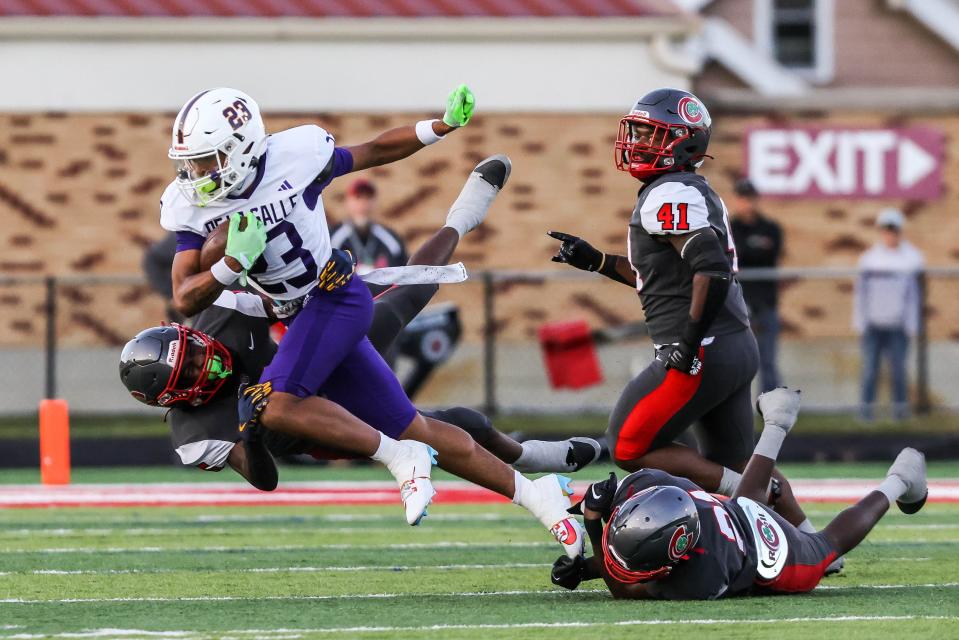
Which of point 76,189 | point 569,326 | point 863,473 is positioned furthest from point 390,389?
point 76,189

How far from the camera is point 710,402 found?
272 inches

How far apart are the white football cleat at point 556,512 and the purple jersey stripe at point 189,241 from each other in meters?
1.53

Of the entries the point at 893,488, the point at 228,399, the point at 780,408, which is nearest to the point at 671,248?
the point at 780,408

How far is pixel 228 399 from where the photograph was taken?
7215 mm

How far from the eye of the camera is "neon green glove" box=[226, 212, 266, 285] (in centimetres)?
624

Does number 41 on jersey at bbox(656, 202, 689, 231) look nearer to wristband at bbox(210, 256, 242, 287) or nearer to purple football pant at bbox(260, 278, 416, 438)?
purple football pant at bbox(260, 278, 416, 438)

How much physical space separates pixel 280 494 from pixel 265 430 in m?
3.81

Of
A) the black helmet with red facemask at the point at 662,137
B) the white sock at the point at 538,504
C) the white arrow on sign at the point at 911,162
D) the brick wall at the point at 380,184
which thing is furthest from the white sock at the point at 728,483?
the white arrow on sign at the point at 911,162

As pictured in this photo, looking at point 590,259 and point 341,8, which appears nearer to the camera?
point 590,259

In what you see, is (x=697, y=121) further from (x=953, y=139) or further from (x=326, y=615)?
(x=953, y=139)

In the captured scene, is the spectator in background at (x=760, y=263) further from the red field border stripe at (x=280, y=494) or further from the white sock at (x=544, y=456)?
the white sock at (x=544, y=456)

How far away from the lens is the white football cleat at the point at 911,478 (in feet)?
21.6

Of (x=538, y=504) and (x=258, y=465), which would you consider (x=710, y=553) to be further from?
(x=258, y=465)

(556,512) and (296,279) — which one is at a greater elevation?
(296,279)
